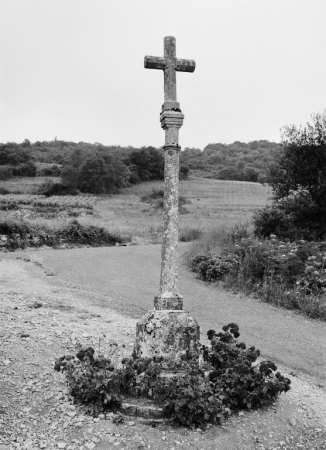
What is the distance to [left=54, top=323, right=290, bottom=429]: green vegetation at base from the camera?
4684 mm

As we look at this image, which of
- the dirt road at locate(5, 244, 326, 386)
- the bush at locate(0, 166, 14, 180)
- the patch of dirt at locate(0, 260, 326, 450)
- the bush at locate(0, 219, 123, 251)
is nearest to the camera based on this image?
the patch of dirt at locate(0, 260, 326, 450)

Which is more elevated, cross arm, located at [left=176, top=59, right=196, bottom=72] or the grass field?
cross arm, located at [left=176, top=59, right=196, bottom=72]

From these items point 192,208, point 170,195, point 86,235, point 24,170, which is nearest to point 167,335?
point 170,195

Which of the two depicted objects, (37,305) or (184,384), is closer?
(184,384)

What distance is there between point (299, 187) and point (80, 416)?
14412 millimetres

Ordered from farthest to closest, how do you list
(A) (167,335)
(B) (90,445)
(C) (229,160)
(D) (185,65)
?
(C) (229,160)
(D) (185,65)
(A) (167,335)
(B) (90,445)

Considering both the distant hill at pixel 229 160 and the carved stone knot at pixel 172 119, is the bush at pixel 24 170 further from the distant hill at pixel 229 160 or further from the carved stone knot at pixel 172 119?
the carved stone knot at pixel 172 119

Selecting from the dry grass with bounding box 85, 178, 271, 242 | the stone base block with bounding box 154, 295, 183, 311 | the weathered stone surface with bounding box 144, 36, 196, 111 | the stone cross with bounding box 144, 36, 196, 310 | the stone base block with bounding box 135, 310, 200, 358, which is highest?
the weathered stone surface with bounding box 144, 36, 196, 111

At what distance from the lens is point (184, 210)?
1684 inches

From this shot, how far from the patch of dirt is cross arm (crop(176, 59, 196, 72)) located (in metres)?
4.09

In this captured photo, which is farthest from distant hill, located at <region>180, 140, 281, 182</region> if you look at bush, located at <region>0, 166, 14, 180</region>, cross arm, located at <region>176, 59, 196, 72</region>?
cross arm, located at <region>176, 59, 196, 72</region>

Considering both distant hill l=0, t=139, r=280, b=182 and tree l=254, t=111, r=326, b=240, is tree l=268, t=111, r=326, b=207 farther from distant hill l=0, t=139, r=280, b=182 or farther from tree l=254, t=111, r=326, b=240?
distant hill l=0, t=139, r=280, b=182

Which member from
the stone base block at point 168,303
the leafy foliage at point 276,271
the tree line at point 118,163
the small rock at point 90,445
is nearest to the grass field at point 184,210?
the tree line at point 118,163

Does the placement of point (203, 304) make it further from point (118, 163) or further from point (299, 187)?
point (118, 163)
